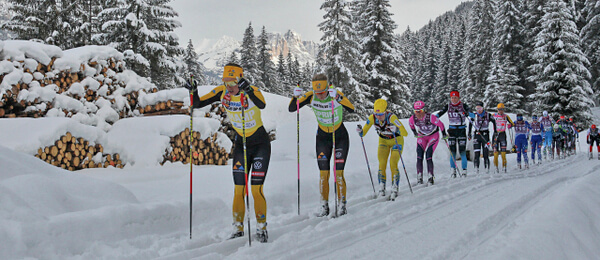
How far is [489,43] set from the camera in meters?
38.6

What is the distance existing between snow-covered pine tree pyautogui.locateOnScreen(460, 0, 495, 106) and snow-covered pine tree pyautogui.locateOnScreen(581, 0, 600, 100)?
28.0 feet

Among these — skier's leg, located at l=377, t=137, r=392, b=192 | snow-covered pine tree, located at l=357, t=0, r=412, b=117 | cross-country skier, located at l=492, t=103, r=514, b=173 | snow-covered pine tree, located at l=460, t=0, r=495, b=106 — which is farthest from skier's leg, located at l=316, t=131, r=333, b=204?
snow-covered pine tree, located at l=460, t=0, r=495, b=106

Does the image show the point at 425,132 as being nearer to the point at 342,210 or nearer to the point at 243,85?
the point at 342,210

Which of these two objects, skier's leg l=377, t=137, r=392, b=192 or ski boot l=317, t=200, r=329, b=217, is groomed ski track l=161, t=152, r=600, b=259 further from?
skier's leg l=377, t=137, r=392, b=192

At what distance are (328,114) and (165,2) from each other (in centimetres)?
2091

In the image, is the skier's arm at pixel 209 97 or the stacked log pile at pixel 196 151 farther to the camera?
the stacked log pile at pixel 196 151

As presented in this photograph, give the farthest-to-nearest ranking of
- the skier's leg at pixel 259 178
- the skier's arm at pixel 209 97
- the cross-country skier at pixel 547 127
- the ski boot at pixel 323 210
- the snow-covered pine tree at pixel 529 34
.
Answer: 1. the snow-covered pine tree at pixel 529 34
2. the cross-country skier at pixel 547 127
3. the ski boot at pixel 323 210
4. the skier's arm at pixel 209 97
5. the skier's leg at pixel 259 178

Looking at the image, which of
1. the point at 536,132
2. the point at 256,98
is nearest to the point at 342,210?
the point at 256,98

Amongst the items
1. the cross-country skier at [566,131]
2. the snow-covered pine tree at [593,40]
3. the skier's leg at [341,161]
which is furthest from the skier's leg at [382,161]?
the snow-covered pine tree at [593,40]

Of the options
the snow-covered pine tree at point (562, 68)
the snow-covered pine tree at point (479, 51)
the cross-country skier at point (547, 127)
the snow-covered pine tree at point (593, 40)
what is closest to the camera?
the cross-country skier at point (547, 127)

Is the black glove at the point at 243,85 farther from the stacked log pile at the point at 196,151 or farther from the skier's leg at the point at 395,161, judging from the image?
the stacked log pile at the point at 196,151

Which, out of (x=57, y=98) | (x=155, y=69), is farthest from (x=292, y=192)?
(x=155, y=69)

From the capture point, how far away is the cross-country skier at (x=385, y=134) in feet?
24.5

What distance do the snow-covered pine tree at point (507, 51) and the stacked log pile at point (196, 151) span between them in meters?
31.2
